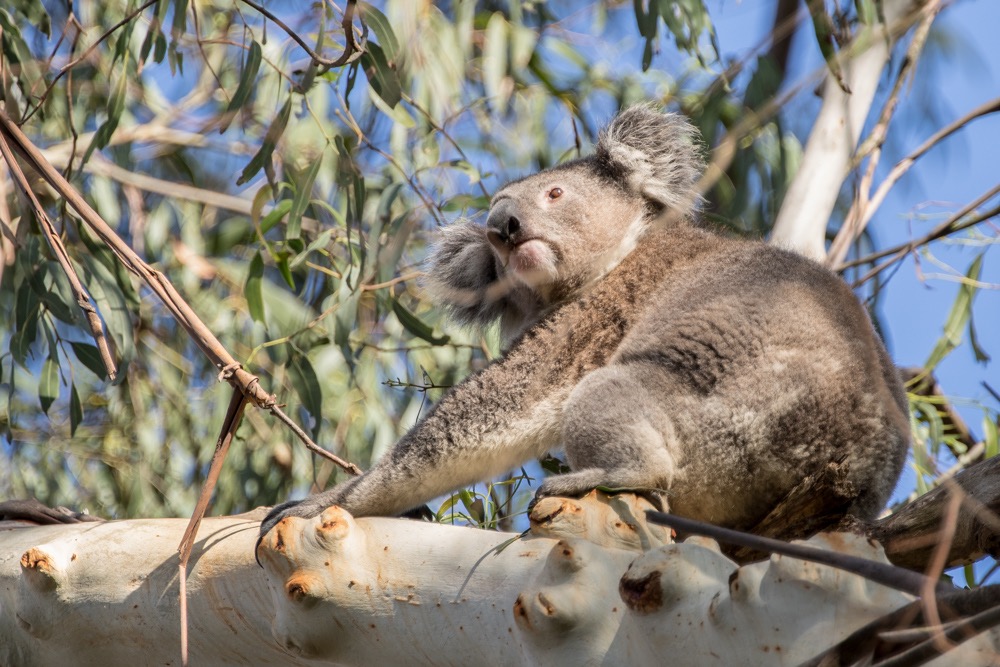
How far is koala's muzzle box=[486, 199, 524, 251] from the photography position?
9.90 feet

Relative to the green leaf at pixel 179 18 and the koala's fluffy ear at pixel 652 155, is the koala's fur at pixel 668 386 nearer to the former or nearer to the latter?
the koala's fluffy ear at pixel 652 155

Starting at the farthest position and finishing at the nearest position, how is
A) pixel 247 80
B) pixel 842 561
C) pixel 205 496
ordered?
pixel 247 80, pixel 205 496, pixel 842 561

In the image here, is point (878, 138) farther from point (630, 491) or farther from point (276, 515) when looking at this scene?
point (276, 515)

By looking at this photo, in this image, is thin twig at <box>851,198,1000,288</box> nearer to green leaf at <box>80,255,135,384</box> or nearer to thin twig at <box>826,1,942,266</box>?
thin twig at <box>826,1,942,266</box>

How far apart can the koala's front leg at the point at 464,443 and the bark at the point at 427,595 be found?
0.83 feet

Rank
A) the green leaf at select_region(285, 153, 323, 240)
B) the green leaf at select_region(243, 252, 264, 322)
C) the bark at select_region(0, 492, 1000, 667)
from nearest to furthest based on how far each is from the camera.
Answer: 1. the bark at select_region(0, 492, 1000, 667)
2. the green leaf at select_region(285, 153, 323, 240)
3. the green leaf at select_region(243, 252, 264, 322)

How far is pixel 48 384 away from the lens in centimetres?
322

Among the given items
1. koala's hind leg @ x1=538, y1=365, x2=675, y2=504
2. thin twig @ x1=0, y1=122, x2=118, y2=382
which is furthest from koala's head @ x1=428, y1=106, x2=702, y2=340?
thin twig @ x1=0, y1=122, x2=118, y2=382

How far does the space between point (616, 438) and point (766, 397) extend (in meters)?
0.36

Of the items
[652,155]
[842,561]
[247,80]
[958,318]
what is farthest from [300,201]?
[842,561]

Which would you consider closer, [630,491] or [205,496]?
[205,496]

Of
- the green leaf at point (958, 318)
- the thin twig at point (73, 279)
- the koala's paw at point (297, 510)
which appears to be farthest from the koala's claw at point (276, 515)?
the green leaf at point (958, 318)

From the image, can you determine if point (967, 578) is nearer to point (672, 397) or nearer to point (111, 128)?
point (672, 397)

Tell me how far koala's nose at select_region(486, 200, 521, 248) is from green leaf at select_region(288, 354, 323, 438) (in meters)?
0.73
